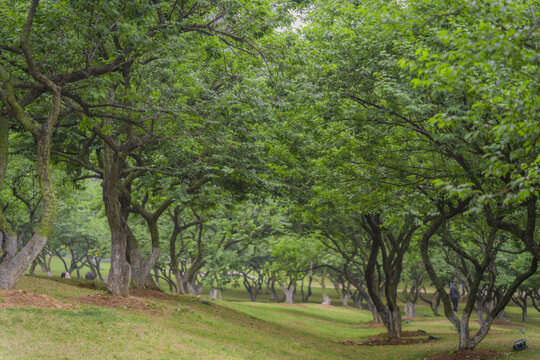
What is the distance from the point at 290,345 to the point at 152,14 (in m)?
13.9

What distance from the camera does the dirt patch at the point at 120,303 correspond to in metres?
15.8

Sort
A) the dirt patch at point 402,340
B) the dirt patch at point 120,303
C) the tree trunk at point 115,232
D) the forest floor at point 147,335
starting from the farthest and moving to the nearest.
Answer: the dirt patch at point 402,340 < the tree trunk at point 115,232 < the dirt patch at point 120,303 < the forest floor at point 147,335

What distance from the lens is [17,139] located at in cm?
2114

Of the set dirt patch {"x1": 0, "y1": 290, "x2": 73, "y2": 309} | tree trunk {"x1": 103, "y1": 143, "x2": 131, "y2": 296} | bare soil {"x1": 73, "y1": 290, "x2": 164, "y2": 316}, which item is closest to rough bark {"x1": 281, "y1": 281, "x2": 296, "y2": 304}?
bare soil {"x1": 73, "y1": 290, "x2": 164, "y2": 316}

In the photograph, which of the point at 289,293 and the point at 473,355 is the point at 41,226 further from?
the point at 289,293

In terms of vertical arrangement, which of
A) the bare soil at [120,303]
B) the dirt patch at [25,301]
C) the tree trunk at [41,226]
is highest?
the tree trunk at [41,226]

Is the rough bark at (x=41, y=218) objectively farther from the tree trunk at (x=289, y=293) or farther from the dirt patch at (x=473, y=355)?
the tree trunk at (x=289, y=293)

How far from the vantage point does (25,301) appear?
12484 mm

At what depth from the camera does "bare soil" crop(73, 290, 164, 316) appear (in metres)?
15.8

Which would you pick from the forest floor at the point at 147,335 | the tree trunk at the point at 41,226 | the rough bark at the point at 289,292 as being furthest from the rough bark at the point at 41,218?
the rough bark at the point at 289,292

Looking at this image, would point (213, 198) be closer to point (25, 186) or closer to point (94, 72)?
point (94, 72)

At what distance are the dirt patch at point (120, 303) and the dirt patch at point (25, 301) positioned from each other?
1.85 meters

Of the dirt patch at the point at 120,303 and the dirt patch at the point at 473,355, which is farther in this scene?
the dirt patch at the point at 120,303

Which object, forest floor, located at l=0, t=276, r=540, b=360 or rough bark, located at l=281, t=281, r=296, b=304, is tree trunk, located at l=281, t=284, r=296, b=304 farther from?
forest floor, located at l=0, t=276, r=540, b=360
